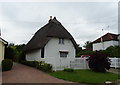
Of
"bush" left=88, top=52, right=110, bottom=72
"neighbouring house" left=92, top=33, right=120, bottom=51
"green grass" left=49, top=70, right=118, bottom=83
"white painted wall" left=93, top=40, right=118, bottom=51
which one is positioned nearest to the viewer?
"green grass" left=49, top=70, right=118, bottom=83

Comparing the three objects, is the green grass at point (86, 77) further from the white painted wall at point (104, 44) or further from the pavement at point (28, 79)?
the white painted wall at point (104, 44)

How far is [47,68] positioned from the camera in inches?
631

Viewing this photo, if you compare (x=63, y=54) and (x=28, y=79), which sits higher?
(x=63, y=54)

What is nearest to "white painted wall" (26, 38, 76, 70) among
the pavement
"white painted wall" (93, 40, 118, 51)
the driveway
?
the driveway

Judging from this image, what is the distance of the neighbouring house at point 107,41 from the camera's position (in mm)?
40562

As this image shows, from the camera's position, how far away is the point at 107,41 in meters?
42.0

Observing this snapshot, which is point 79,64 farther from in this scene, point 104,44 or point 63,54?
point 104,44

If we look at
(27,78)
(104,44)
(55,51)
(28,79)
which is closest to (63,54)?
(55,51)

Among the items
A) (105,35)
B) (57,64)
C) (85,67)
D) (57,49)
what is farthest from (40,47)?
(105,35)

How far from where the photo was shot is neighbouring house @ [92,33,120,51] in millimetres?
40562

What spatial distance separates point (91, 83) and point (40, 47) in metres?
11.1

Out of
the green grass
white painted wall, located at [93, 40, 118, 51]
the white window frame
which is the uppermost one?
white painted wall, located at [93, 40, 118, 51]

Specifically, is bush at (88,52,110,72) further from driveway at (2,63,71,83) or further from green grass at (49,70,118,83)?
driveway at (2,63,71,83)

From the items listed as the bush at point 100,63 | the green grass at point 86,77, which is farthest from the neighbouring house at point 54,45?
the green grass at point 86,77
